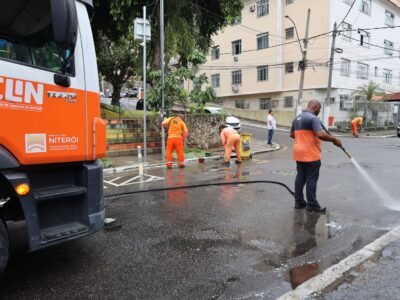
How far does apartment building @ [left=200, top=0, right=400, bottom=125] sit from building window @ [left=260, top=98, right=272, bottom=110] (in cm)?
10

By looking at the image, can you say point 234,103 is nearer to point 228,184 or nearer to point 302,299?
point 228,184

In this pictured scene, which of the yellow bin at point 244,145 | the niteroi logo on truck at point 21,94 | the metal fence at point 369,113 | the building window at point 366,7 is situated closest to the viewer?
the niteroi logo on truck at point 21,94

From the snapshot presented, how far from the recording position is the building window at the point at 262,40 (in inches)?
1425

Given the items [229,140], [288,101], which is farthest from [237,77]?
[229,140]

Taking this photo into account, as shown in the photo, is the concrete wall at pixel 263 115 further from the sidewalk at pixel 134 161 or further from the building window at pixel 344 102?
the sidewalk at pixel 134 161

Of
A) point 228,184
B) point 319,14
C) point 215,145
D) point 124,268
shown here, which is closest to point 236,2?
point 215,145

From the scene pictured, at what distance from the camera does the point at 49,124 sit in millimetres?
3480

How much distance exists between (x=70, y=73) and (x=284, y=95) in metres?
33.2

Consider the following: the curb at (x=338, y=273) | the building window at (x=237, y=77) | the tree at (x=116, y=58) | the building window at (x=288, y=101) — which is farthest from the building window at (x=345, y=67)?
the curb at (x=338, y=273)

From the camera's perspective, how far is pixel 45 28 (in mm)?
3498

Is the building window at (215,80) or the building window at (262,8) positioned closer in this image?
the building window at (262,8)

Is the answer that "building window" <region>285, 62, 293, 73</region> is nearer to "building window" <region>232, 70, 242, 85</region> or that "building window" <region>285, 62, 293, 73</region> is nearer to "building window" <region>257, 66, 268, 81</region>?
"building window" <region>257, 66, 268, 81</region>

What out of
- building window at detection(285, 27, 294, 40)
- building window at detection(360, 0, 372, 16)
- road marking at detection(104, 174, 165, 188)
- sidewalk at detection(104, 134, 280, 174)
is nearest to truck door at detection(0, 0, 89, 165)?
road marking at detection(104, 174, 165, 188)

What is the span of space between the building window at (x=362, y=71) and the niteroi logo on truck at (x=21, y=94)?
35688 mm
